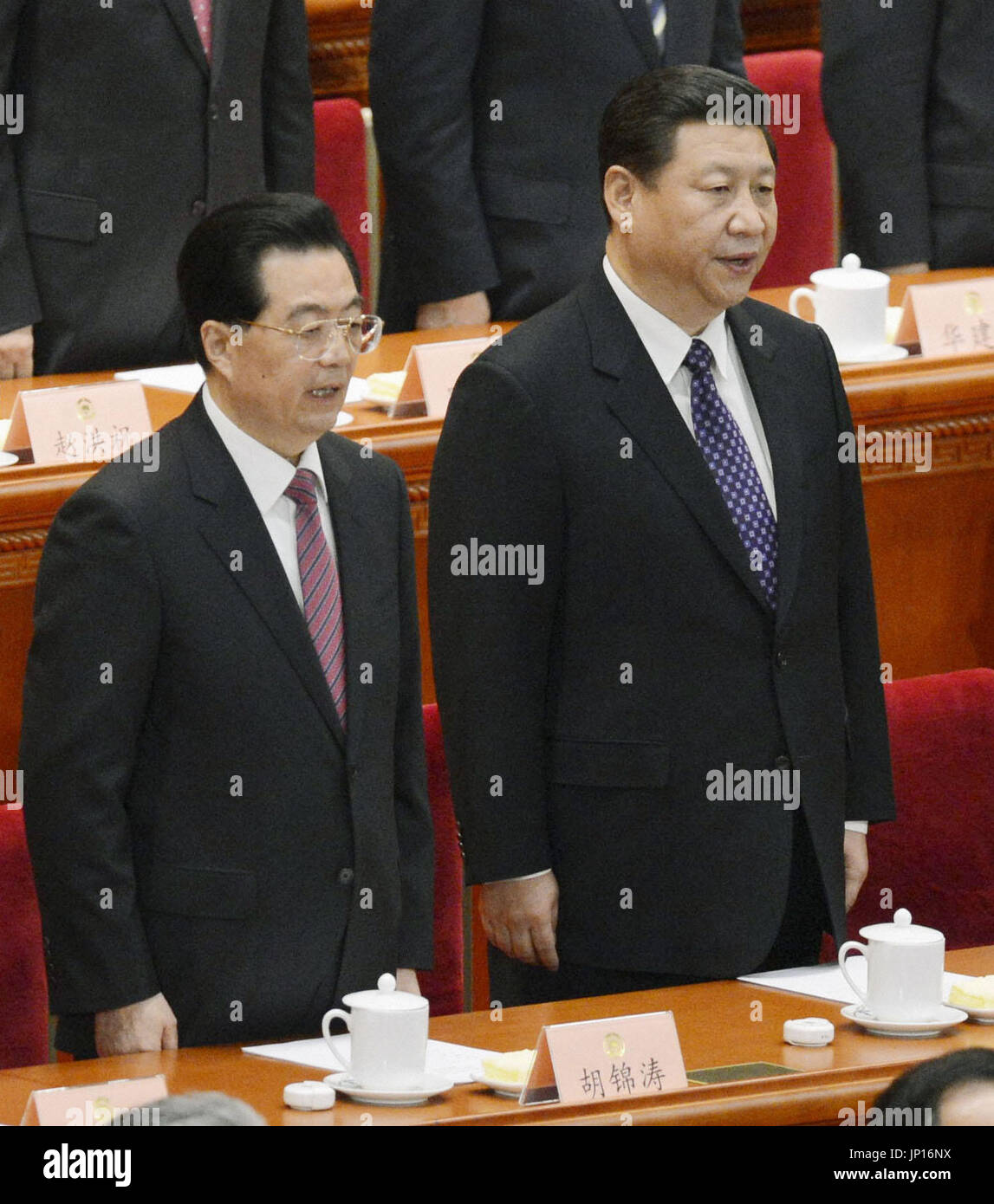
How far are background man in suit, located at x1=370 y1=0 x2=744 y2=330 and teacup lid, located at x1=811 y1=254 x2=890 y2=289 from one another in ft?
1.18

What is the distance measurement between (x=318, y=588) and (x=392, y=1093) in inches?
22.3

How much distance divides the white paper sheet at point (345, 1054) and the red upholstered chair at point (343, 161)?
243 centimetres

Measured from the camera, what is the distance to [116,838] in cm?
250

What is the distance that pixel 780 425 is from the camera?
9.45 feet

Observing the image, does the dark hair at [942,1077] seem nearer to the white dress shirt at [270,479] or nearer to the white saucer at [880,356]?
the white dress shirt at [270,479]

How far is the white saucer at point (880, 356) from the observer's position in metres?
3.81

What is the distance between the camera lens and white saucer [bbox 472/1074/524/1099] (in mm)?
2281

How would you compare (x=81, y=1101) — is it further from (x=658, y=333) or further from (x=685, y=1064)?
(x=658, y=333)

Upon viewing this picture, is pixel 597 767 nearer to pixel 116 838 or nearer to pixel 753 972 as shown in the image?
pixel 753 972

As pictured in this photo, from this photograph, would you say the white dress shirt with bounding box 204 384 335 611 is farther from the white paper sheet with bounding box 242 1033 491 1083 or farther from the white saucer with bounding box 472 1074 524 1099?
the white saucer with bounding box 472 1074 524 1099

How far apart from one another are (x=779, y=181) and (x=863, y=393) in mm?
1588

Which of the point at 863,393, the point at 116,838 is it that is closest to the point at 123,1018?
the point at 116,838

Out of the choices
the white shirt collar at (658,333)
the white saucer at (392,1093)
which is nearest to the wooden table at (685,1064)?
the white saucer at (392,1093)

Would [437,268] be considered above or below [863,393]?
above
